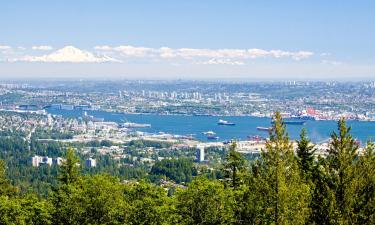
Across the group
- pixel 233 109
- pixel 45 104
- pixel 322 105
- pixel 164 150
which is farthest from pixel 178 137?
pixel 45 104

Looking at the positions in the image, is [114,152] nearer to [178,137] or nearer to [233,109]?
[178,137]

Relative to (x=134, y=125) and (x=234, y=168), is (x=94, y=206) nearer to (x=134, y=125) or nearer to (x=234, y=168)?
(x=234, y=168)

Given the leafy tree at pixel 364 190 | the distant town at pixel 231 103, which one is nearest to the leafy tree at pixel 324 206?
the leafy tree at pixel 364 190

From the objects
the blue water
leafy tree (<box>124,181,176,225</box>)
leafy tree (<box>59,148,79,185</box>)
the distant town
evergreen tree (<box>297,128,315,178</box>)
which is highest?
evergreen tree (<box>297,128,315,178</box>)

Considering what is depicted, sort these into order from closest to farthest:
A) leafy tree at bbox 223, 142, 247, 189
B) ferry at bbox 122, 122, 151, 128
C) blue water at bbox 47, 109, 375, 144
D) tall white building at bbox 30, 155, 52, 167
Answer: leafy tree at bbox 223, 142, 247, 189, tall white building at bbox 30, 155, 52, 167, blue water at bbox 47, 109, 375, 144, ferry at bbox 122, 122, 151, 128

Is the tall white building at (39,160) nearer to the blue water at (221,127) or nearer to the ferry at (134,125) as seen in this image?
the blue water at (221,127)

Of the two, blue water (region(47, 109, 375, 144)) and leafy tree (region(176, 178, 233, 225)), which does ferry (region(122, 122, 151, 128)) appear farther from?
leafy tree (region(176, 178, 233, 225))

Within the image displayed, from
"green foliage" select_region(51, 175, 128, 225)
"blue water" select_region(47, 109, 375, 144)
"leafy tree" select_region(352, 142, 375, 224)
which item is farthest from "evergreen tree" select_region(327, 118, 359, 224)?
"blue water" select_region(47, 109, 375, 144)
